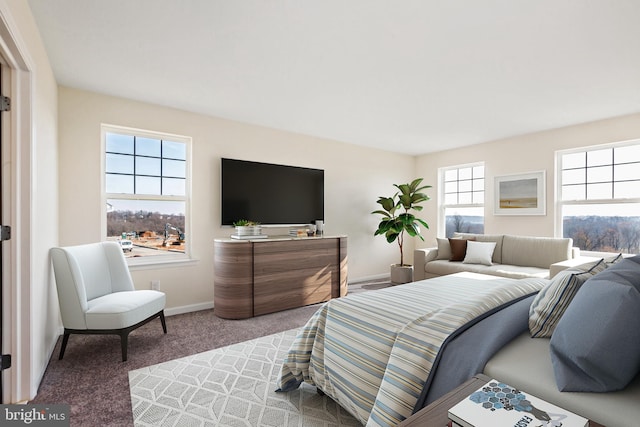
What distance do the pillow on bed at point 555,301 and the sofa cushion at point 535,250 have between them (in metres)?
2.86

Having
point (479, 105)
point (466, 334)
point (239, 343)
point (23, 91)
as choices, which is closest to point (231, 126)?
point (23, 91)

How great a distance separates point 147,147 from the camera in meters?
3.56

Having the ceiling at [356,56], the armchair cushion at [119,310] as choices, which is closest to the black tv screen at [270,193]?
the ceiling at [356,56]

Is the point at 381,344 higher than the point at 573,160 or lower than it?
lower

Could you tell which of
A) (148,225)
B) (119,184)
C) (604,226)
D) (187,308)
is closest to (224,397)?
(187,308)

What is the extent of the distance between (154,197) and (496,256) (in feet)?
14.7

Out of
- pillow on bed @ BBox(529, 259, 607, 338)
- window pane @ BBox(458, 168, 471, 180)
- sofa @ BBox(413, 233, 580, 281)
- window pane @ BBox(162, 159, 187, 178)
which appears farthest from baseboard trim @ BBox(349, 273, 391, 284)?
pillow on bed @ BBox(529, 259, 607, 338)

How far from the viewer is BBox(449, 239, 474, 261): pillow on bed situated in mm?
4496

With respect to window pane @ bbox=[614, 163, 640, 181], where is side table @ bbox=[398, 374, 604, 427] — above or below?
below

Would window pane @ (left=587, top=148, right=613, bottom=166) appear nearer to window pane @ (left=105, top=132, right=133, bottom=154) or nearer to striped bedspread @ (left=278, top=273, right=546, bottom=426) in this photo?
striped bedspread @ (left=278, top=273, right=546, bottom=426)

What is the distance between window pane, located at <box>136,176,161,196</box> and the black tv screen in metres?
0.72

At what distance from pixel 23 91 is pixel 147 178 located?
1677 mm

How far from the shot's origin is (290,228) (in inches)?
179

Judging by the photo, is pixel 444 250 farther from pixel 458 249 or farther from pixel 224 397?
pixel 224 397
